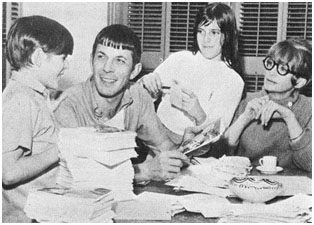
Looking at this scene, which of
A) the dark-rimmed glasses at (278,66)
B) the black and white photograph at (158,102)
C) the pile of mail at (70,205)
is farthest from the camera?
the dark-rimmed glasses at (278,66)

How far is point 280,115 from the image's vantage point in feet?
5.46

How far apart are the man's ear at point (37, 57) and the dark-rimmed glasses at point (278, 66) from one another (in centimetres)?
70

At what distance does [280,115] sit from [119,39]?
56 centimetres

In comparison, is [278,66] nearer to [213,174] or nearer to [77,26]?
[213,174]

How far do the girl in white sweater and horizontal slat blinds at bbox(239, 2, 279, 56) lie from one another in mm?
37

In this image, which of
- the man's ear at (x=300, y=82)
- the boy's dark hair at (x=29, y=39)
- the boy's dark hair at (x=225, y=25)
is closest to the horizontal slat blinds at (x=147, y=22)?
the boy's dark hair at (x=225, y=25)

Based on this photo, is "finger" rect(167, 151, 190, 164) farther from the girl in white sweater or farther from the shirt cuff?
the shirt cuff

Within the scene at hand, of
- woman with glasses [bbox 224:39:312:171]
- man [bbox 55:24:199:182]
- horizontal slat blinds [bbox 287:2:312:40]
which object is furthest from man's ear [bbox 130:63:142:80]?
horizontal slat blinds [bbox 287:2:312:40]

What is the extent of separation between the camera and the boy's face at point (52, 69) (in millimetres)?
1608

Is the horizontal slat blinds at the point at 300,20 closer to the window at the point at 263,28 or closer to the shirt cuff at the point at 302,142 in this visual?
the window at the point at 263,28

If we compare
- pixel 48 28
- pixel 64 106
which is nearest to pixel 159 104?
pixel 64 106

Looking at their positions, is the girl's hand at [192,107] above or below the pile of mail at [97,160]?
above

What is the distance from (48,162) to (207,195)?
0.49 m

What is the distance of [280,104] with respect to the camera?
5.46 feet
